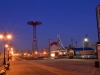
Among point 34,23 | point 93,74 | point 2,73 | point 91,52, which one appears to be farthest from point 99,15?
point 34,23

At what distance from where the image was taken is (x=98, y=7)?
58.2m

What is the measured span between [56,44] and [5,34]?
131 m

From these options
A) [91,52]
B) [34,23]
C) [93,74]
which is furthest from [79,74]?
[34,23]

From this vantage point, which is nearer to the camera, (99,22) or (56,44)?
(99,22)

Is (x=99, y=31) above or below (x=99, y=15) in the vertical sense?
below

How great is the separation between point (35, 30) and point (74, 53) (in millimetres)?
70324

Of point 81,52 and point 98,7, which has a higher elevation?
point 98,7

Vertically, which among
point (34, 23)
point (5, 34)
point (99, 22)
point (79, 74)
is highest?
point (34, 23)

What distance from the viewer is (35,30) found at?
157500 mm

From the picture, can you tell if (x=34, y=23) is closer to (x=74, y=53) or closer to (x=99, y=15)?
(x=74, y=53)

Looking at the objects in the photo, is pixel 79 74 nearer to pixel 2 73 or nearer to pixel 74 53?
pixel 2 73

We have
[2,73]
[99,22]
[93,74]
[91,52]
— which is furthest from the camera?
[91,52]

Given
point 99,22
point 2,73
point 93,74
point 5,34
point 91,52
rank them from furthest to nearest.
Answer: point 91,52, point 99,22, point 5,34, point 93,74, point 2,73

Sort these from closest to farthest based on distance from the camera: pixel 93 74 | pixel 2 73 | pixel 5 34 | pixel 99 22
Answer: pixel 2 73 → pixel 93 74 → pixel 5 34 → pixel 99 22
